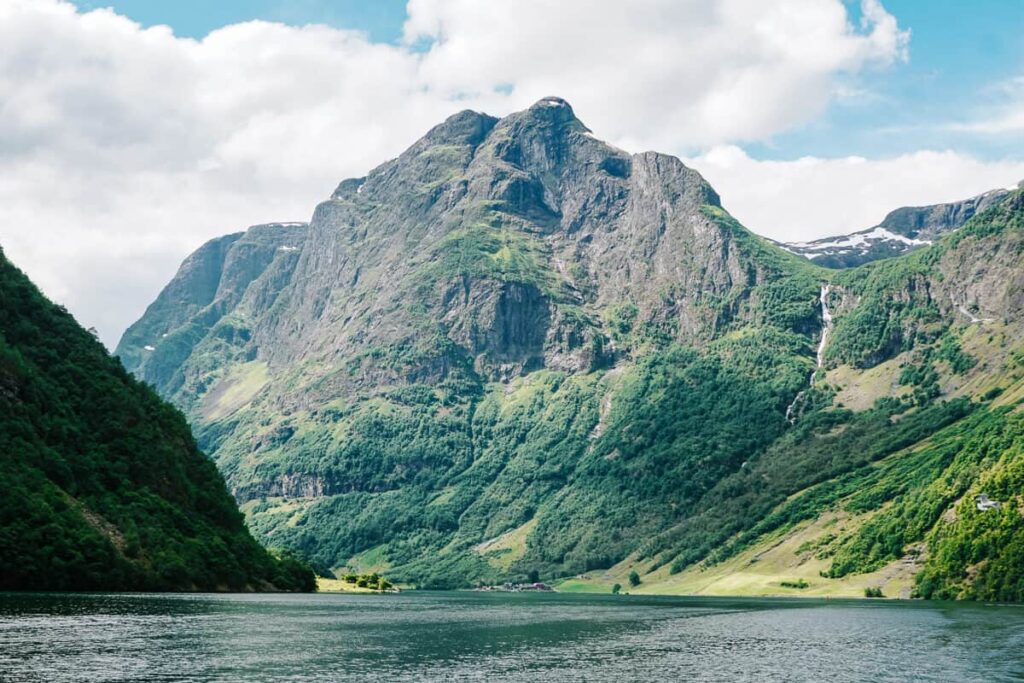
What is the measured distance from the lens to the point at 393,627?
524 ft

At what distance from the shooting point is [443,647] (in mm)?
126125

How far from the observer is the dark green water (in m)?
93.6

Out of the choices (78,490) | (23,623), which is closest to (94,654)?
(23,623)

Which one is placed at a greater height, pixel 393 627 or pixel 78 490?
pixel 78 490

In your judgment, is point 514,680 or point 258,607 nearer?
point 514,680

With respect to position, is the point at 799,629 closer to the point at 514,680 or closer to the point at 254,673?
the point at 514,680

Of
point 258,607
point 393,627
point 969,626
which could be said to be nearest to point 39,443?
point 258,607

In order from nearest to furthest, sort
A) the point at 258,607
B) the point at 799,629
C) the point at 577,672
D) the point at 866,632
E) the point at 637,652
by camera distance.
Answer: the point at 577,672 < the point at 637,652 < the point at 866,632 < the point at 799,629 < the point at 258,607

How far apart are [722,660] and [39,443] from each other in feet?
488

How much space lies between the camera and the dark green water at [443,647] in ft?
307

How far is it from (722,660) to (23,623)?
8188 cm

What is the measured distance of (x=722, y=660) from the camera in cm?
11462

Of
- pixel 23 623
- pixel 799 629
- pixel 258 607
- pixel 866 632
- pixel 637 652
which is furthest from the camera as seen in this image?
pixel 258 607

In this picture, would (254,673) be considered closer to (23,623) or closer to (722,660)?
(23,623)
